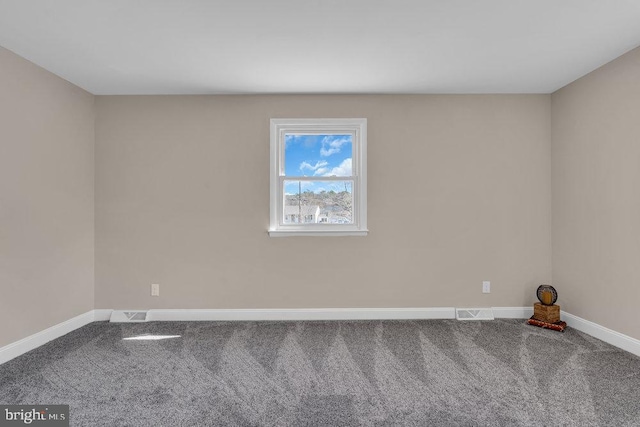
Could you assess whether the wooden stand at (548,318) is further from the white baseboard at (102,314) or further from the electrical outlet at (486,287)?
the white baseboard at (102,314)

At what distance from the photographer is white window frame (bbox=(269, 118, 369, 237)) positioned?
336 cm

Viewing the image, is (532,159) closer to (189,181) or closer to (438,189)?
(438,189)

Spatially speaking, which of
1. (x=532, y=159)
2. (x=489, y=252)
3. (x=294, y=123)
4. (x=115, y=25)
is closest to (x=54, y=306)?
(x=115, y=25)

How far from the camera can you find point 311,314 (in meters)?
3.33

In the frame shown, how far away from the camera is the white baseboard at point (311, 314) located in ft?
10.9

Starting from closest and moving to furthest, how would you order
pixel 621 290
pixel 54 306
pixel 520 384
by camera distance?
pixel 520 384 < pixel 621 290 < pixel 54 306

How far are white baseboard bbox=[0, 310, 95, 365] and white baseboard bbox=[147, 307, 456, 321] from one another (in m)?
0.69

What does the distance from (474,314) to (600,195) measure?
1614 millimetres

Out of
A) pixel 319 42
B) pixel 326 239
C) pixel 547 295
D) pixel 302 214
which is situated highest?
pixel 319 42

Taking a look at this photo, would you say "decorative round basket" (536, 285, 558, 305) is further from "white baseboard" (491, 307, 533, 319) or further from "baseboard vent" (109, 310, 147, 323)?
"baseboard vent" (109, 310, 147, 323)

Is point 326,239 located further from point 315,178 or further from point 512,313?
point 512,313

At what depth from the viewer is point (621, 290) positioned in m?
2.60

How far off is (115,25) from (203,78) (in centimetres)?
87

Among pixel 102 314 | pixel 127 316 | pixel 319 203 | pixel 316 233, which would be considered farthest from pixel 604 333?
pixel 102 314
